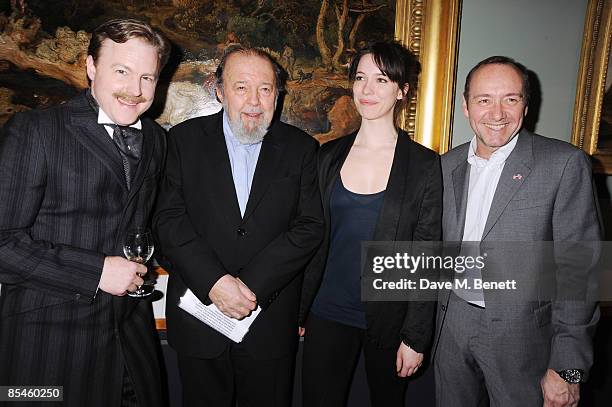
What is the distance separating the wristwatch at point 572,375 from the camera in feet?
6.35

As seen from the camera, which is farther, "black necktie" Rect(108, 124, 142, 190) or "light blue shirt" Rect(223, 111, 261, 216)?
"light blue shirt" Rect(223, 111, 261, 216)

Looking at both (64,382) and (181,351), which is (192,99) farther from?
(64,382)

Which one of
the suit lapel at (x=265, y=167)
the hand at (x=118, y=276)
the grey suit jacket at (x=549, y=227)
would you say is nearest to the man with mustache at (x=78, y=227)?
the hand at (x=118, y=276)

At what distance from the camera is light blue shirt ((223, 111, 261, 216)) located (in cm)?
217

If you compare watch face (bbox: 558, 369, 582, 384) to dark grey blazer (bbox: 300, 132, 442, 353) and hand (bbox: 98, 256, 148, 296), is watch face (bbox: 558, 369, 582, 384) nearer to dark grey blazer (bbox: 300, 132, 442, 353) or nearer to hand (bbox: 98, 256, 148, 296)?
dark grey blazer (bbox: 300, 132, 442, 353)

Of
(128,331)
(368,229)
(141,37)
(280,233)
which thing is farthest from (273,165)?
(128,331)

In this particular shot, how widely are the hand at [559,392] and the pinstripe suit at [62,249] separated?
197 centimetres

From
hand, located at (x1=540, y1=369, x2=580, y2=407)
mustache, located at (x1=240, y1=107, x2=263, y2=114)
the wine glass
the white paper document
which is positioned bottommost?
hand, located at (x1=540, y1=369, x2=580, y2=407)

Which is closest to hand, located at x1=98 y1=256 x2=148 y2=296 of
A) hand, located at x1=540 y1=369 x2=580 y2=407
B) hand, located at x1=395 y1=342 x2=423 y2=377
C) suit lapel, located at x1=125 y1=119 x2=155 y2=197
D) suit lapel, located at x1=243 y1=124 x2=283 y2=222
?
suit lapel, located at x1=125 y1=119 x2=155 y2=197

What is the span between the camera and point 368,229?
2.18 metres

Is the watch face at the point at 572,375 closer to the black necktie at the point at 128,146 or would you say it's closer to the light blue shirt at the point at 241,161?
the light blue shirt at the point at 241,161

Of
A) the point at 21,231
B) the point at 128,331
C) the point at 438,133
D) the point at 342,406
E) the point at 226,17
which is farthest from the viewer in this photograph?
the point at 438,133

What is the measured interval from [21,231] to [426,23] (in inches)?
102

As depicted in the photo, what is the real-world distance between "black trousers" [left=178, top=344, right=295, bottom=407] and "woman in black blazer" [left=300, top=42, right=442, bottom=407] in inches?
7.3
